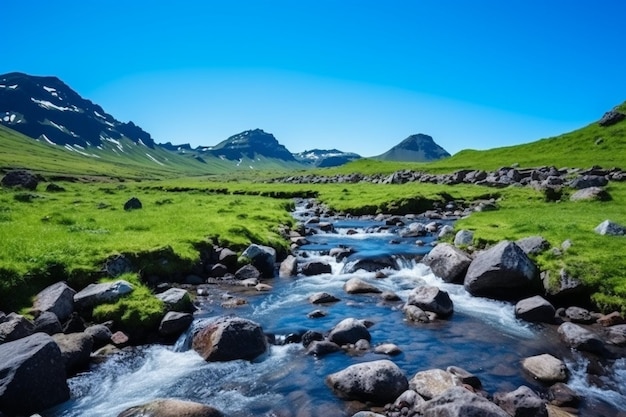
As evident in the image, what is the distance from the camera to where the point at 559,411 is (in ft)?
36.9

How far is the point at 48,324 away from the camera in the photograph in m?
15.1

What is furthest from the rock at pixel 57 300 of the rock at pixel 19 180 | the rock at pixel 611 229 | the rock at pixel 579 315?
the rock at pixel 19 180

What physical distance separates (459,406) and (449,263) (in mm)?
14770

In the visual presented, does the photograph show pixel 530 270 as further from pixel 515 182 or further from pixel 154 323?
pixel 515 182

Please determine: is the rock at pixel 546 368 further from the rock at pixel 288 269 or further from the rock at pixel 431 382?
the rock at pixel 288 269

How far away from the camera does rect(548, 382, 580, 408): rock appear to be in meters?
11.8

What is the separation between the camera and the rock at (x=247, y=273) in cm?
2508

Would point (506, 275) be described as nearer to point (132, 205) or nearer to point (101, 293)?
point (101, 293)

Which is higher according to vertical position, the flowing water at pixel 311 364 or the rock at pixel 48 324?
the rock at pixel 48 324

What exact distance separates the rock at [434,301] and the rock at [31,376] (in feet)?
45.7

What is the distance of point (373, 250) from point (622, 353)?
17.7 m

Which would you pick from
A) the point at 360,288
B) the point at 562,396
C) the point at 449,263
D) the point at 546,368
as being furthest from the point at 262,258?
the point at 562,396

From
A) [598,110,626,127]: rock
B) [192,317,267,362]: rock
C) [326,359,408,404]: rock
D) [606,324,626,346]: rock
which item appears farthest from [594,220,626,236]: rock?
[598,110,626,127]: rock

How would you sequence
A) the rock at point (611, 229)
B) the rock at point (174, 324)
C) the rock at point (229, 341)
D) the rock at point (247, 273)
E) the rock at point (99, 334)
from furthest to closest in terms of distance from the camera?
the rock at point (247, 273), the rock at point (611, 229), the rock at point (174, 324), the rock at point (99, 334), the rock at point (229, 341)
